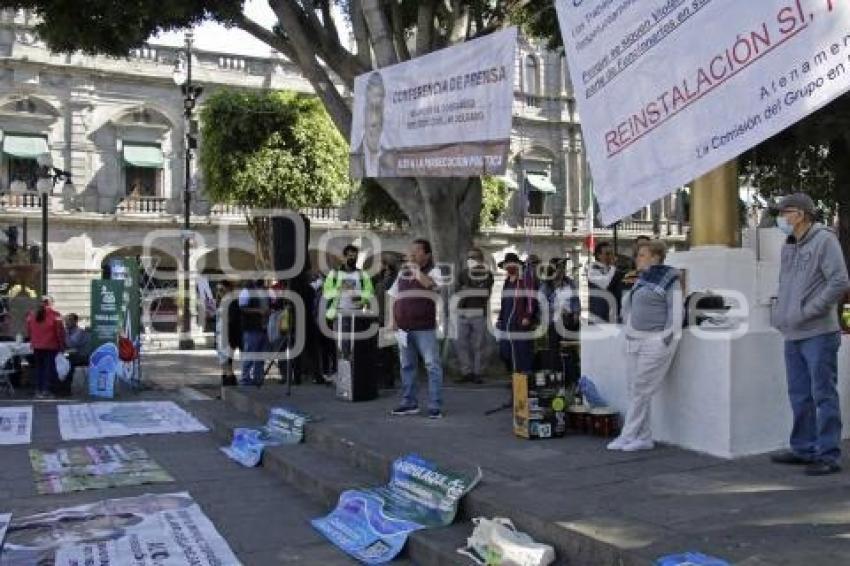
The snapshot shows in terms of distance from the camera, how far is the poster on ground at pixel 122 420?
10391mm

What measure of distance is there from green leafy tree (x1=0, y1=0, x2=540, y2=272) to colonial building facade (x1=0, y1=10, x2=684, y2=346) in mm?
18117

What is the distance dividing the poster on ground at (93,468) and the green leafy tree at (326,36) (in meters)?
6.57

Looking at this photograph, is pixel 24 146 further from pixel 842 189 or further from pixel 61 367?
pixel 842 189

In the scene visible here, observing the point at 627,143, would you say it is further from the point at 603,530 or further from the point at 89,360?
the point at 89,360

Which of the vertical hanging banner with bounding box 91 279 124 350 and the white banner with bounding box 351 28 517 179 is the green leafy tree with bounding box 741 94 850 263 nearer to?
the white banner with bounding box 351 28 517 179

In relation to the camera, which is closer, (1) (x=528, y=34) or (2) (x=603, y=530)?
(2) (x=603, y=530)

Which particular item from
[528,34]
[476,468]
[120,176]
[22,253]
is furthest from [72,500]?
[120,176]

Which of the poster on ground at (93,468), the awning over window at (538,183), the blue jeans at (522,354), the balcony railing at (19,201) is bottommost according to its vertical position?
the poster on ground at (93,468)

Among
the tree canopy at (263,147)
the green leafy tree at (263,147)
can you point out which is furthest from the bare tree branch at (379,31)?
the tree canopy at (263,147)

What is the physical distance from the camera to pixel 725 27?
569 centimetres

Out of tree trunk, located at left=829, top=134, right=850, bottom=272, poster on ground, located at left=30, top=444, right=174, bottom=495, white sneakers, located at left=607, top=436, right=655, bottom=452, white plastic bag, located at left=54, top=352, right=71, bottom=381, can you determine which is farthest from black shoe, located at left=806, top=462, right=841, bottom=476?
tree trunk, located at left=829, top=134, right=850, bottom=272

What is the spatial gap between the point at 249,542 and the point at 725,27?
4469 mm

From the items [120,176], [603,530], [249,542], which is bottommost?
[249,542]

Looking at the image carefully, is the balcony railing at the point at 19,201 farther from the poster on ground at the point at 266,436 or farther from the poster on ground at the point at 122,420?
the poster on ground at the point at 266,436
